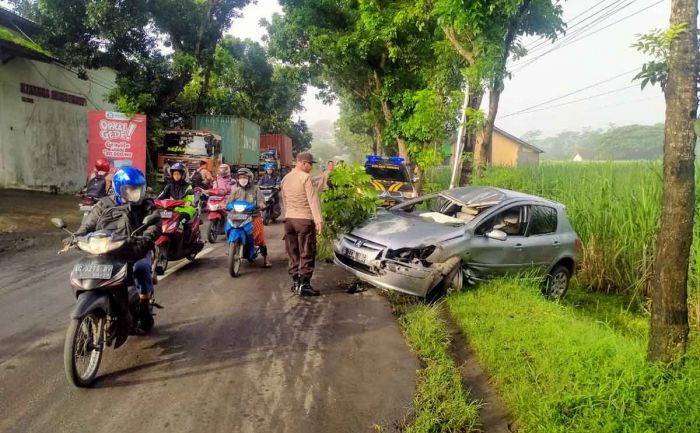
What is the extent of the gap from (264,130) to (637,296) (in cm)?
3972

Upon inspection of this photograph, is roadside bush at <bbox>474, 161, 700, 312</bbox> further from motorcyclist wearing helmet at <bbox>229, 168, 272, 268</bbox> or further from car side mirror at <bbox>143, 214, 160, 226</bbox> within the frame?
car side mirror at <bbox>143, 214, 160, 226</bbox>

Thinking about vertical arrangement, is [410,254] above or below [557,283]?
above

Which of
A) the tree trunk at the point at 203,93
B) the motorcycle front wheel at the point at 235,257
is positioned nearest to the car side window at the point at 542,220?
the motorcycle front wheel at the point at 235,257

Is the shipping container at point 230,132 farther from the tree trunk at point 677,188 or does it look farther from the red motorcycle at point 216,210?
the tree trunk at point 677,188

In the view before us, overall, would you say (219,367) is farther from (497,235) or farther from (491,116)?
(491,116)

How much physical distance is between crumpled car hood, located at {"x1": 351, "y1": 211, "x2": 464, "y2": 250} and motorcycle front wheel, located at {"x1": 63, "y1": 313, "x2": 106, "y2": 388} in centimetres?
338

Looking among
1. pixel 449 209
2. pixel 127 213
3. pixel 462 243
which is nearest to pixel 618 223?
pixel 449 209

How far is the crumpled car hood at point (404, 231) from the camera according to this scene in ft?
20.3

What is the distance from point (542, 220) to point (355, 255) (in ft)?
9.48

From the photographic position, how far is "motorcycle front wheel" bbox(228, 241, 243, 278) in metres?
7.30

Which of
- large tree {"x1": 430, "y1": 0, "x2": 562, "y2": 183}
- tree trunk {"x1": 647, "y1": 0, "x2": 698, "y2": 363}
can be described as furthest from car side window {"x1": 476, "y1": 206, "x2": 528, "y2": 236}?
large tree {"x1": 430, "y1": 0, "x2": 562, "y2": 183}

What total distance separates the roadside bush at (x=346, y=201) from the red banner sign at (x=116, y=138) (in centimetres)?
1116

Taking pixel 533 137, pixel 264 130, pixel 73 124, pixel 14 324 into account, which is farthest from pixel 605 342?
pixel 533 137

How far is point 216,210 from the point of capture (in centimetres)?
966
